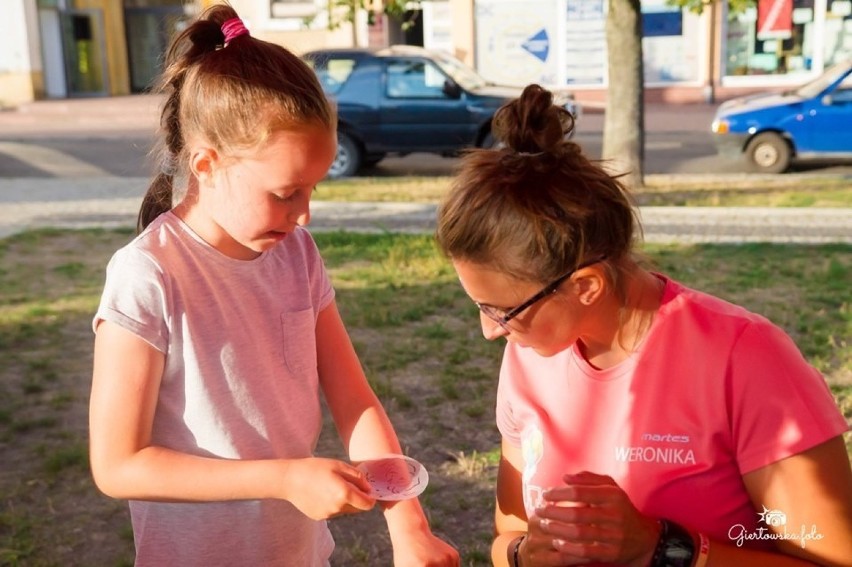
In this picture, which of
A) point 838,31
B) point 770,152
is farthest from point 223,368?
point 838,31

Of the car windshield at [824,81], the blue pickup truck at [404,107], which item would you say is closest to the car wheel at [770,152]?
the car windshield at [824,81]

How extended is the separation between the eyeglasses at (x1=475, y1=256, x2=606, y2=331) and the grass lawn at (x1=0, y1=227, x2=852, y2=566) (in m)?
1.84

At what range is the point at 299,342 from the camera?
2121 mm

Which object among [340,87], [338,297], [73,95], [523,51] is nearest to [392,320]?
[338,297]

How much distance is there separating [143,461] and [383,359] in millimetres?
3651

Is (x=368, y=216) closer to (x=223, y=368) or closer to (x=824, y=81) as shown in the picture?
(x=824, y=81)

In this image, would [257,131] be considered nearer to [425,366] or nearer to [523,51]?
[425,366]

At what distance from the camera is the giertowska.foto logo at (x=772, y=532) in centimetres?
171

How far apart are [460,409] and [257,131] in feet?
9.96

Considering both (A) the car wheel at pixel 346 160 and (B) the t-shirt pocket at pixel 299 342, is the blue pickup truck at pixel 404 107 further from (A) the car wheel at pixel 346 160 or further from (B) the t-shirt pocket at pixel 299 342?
(B) the t-shirt pocket at pixel 299 342

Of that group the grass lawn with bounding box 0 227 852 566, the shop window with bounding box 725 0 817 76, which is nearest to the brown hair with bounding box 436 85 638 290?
the grass lawn with bounding box 0 227 852 566

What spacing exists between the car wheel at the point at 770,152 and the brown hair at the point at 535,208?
37.5ft

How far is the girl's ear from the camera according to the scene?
193cm

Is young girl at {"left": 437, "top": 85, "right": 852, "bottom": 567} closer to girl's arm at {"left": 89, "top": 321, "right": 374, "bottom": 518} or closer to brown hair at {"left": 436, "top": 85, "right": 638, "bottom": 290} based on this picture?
brown hair at {"left": 436, "top": 85, "right": 638, "bottom": 290}
